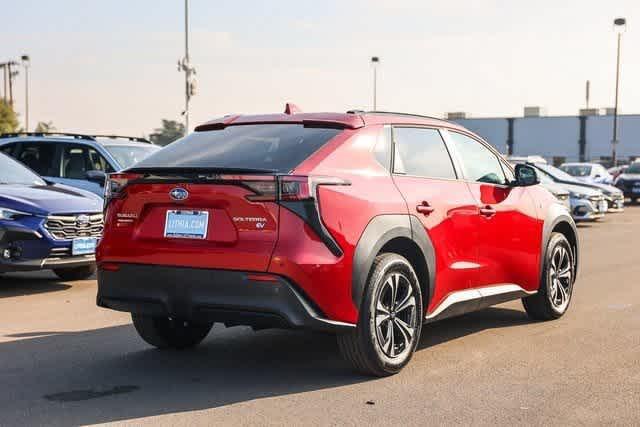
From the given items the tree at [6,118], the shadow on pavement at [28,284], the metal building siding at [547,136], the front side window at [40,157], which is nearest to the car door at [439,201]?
the shadow on pavement at [28,284]

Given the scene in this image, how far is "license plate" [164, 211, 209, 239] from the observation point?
5816 millimetres

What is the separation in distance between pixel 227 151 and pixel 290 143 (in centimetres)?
40

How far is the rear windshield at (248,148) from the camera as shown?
588 centimetres

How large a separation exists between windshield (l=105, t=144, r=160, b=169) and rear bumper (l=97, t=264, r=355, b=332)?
8497mm

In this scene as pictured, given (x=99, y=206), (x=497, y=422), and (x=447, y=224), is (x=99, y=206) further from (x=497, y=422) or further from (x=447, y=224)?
(x=497, y=422)

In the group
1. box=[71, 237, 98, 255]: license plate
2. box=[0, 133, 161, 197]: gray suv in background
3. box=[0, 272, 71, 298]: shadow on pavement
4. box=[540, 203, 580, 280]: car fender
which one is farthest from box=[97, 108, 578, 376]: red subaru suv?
box=[0, 133, 161, 197]: gray suv in background

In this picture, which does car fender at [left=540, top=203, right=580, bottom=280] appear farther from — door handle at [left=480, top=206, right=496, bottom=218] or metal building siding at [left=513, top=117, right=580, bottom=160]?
metal building siding at [left=513, top=117, right=580, bottom=160]

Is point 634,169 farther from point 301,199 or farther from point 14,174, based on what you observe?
point 301,199

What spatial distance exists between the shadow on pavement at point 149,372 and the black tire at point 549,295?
633 mm

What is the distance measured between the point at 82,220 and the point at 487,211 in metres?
4.88

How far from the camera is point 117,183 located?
623cm

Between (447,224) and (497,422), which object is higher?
(447,224)

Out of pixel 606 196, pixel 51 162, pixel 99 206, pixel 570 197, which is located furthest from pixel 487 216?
pixel 606 196

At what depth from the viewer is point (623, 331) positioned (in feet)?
26.2
